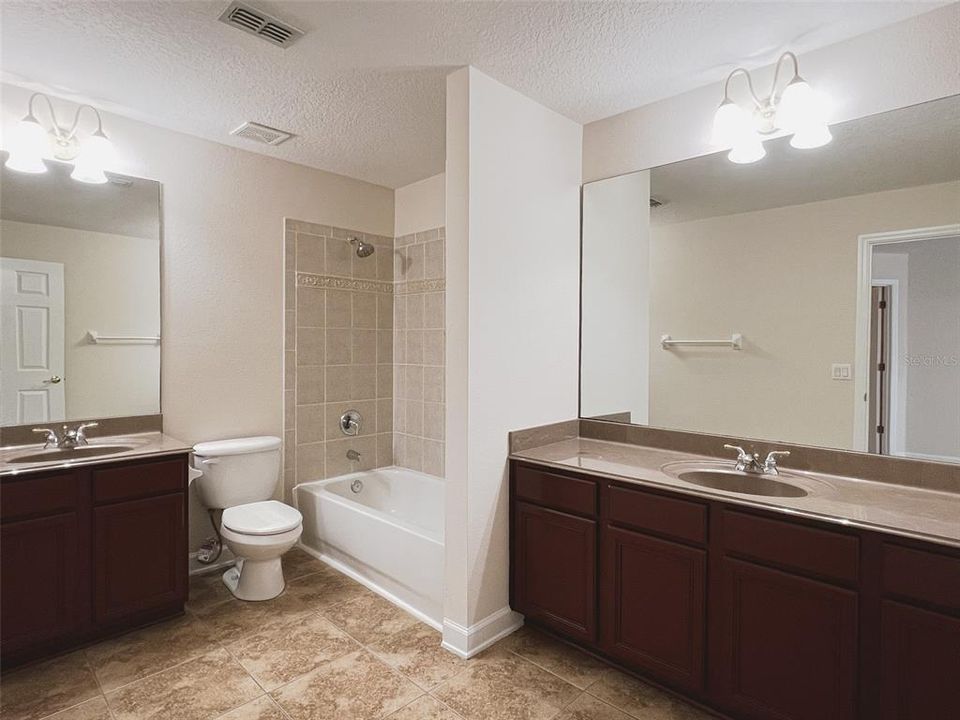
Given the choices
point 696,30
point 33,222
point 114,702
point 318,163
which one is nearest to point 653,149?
point 696,30

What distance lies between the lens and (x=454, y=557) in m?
2.31

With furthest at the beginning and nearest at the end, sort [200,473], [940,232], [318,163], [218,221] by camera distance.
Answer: [318,163] < [218,221] < [200,473] < [940,232]

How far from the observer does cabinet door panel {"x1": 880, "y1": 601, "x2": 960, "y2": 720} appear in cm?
139

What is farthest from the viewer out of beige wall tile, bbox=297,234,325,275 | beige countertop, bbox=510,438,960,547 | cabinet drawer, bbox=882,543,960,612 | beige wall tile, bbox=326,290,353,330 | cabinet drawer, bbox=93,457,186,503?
beige wall tile, bbox=326,290,353,330

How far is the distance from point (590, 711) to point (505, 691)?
32 centimetres

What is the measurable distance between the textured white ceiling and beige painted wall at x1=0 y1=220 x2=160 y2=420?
0.68 m

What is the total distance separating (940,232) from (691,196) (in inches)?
36.2

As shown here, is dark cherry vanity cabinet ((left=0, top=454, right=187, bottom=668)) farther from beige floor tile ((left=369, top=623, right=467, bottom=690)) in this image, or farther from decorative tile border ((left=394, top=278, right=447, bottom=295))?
decorative tile border ((left=394, top=278, right=447, bottom=295))

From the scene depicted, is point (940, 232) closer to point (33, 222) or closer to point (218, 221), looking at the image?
point (218, 221)

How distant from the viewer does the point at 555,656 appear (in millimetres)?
2246

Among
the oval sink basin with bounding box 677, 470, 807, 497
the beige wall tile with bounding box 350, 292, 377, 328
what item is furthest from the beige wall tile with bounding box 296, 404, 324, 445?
the oval sink basin with bounding box 677, 470, 807, 497

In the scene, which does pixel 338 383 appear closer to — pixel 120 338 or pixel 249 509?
pixel 249 509

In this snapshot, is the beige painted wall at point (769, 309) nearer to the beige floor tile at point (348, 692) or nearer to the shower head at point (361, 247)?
the beige floor tile at point (348, 692)

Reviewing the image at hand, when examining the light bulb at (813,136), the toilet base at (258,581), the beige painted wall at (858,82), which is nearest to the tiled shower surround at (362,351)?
the toilet base at (258,581)
